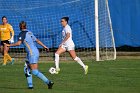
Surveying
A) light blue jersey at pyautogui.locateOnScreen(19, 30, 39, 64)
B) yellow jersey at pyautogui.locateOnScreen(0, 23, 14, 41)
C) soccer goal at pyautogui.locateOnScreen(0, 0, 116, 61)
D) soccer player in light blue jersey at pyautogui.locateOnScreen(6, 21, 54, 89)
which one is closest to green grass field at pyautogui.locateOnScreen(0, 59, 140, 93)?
soccer player in light blue jersey at pyautogui.locateOnScreen(6, 21, 54, 89)

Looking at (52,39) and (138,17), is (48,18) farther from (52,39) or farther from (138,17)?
(138,17)

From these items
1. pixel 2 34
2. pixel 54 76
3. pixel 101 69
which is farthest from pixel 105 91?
pixel 2 34

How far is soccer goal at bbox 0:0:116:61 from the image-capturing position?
25531 millimetres

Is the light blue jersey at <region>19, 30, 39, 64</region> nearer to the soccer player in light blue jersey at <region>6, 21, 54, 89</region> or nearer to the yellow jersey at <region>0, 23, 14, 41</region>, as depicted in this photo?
the soccer player in light blue jersey at <region>6, 21, 54, 89</region>

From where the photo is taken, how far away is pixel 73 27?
2600 centimetres

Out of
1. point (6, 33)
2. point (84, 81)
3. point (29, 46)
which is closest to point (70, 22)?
point (6, 33)

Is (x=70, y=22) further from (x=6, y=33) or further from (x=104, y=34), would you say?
(x=6, y=33)

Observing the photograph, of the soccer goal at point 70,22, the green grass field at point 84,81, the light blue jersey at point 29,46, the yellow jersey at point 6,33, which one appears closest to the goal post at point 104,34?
the soccer goal at point 70,22

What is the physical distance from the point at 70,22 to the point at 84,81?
428 inches

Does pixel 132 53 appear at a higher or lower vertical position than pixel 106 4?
lower

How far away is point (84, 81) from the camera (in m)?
15.5

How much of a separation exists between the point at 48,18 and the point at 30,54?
42.2 ft

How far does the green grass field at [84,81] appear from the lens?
13428 mm

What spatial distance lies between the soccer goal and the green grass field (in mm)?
5230
